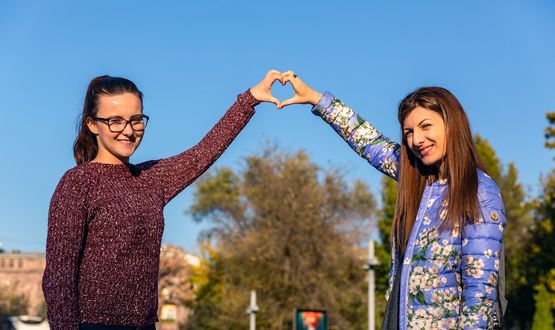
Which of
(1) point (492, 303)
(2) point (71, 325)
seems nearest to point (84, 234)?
(2) point (71, 325)

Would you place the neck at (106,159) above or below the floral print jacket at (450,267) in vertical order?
above

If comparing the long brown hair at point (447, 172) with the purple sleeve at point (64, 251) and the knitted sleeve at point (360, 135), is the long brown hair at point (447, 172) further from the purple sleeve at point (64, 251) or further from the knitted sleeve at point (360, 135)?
the purple sleeve at point (64, 251)

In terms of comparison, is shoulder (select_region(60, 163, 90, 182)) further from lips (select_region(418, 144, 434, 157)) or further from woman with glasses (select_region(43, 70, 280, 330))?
lips (select_region(418, 144, 434, 157))

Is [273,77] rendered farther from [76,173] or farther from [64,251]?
[64,251]

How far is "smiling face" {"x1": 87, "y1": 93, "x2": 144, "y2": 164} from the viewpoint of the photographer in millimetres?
4207

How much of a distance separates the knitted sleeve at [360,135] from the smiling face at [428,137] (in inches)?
17.4

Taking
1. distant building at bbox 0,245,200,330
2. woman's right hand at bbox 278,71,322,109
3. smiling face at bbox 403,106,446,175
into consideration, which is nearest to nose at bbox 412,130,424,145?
smiling face at bbox 403,106,446,175

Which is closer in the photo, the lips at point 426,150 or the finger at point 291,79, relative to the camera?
the lips at point 426,150

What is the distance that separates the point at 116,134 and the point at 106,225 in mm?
445

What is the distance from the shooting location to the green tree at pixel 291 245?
1519 inches

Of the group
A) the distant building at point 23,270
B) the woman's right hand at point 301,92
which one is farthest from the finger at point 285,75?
the distant building at point 23,270

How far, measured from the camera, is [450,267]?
4.04m

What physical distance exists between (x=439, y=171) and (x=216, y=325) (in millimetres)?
36116

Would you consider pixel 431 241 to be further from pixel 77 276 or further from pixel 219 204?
pixel 219 204
